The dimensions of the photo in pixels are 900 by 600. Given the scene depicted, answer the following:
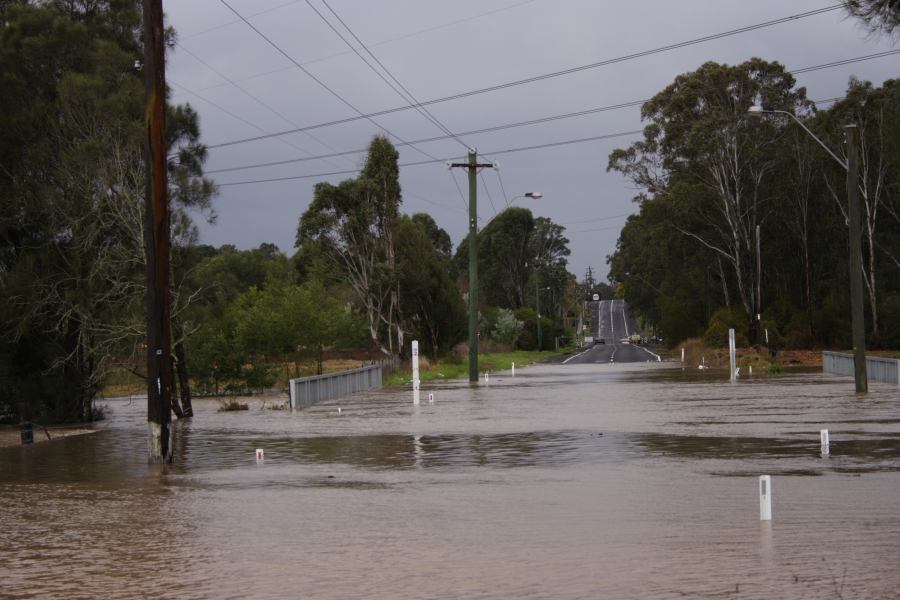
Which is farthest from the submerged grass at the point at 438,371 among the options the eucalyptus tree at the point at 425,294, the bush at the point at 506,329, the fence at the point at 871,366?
the bush at the point at 506,329

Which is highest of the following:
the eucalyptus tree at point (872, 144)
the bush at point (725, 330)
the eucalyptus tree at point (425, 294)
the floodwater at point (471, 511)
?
the eucalyptus tree at point (872, 144)

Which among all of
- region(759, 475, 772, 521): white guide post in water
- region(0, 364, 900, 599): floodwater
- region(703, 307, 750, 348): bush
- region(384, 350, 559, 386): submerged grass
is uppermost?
region(703, 307, 750, 348): bush

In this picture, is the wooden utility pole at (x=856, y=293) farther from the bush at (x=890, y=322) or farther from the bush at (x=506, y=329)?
the bush at (x=506, y=329)

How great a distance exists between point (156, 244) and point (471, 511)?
877 centimetres

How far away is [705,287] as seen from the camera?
9638 centimetres

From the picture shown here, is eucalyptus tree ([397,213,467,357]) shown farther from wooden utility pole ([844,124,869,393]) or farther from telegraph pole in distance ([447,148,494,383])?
wooden utility pole ([844,124,869,393])

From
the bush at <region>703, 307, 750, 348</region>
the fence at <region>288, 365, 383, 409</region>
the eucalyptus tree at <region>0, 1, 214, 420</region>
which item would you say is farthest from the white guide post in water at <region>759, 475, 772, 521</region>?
the bush at <region>703, 307, 750, 348</region>

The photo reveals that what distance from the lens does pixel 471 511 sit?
1315 centimetres

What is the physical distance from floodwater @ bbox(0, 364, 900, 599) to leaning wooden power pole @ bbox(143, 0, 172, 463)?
1023 millimetres

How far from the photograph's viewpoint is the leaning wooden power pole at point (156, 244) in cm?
1911

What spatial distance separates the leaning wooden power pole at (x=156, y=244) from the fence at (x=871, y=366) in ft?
91.0

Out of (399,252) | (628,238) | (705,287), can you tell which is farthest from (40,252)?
(628,238)

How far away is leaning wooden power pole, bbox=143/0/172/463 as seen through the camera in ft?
62.7

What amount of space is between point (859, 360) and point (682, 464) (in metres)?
17.5
